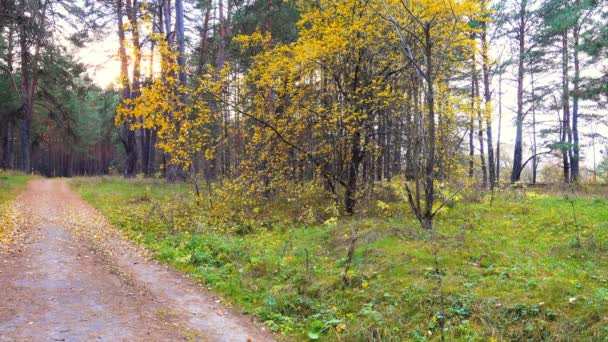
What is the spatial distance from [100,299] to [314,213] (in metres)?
6.37

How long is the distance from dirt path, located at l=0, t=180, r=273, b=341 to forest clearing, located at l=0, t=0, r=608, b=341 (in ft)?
0.11

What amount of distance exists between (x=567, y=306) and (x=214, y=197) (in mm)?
9675

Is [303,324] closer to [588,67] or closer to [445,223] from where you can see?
[445,223]

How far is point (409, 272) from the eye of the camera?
595 centimetres

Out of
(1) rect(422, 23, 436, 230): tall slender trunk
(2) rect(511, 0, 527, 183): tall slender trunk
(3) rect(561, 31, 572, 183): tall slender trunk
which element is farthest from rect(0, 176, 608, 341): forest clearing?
(3) rect(561, 31, 572, 183): tall slender trunk

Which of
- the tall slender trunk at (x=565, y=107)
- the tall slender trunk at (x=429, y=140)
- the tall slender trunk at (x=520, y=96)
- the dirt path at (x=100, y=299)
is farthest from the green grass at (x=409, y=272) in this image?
the tall slender trunk at (x=565, y=107)

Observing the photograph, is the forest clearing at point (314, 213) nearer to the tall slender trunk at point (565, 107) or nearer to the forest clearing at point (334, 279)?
the forest clearing at point (334, 279)

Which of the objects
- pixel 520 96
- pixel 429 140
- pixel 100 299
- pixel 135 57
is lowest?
pixel 100 299

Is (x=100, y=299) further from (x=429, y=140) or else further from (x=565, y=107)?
(x=565, y=107)

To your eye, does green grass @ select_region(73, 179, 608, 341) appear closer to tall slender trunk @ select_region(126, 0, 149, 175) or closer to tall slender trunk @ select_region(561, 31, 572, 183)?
tall slender trunk @ select_region(126, 0, 149, 175)

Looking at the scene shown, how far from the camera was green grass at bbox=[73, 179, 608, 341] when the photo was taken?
4430mm

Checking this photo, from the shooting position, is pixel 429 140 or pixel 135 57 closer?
pixel 429 140

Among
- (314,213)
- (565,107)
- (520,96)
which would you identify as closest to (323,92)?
(314,213)

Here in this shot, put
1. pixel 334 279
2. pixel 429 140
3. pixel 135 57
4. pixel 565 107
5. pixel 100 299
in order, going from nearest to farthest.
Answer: pixel 100 299
pixel 334 279
pixel 429 140
pixel 135 57
pixel 565 107
